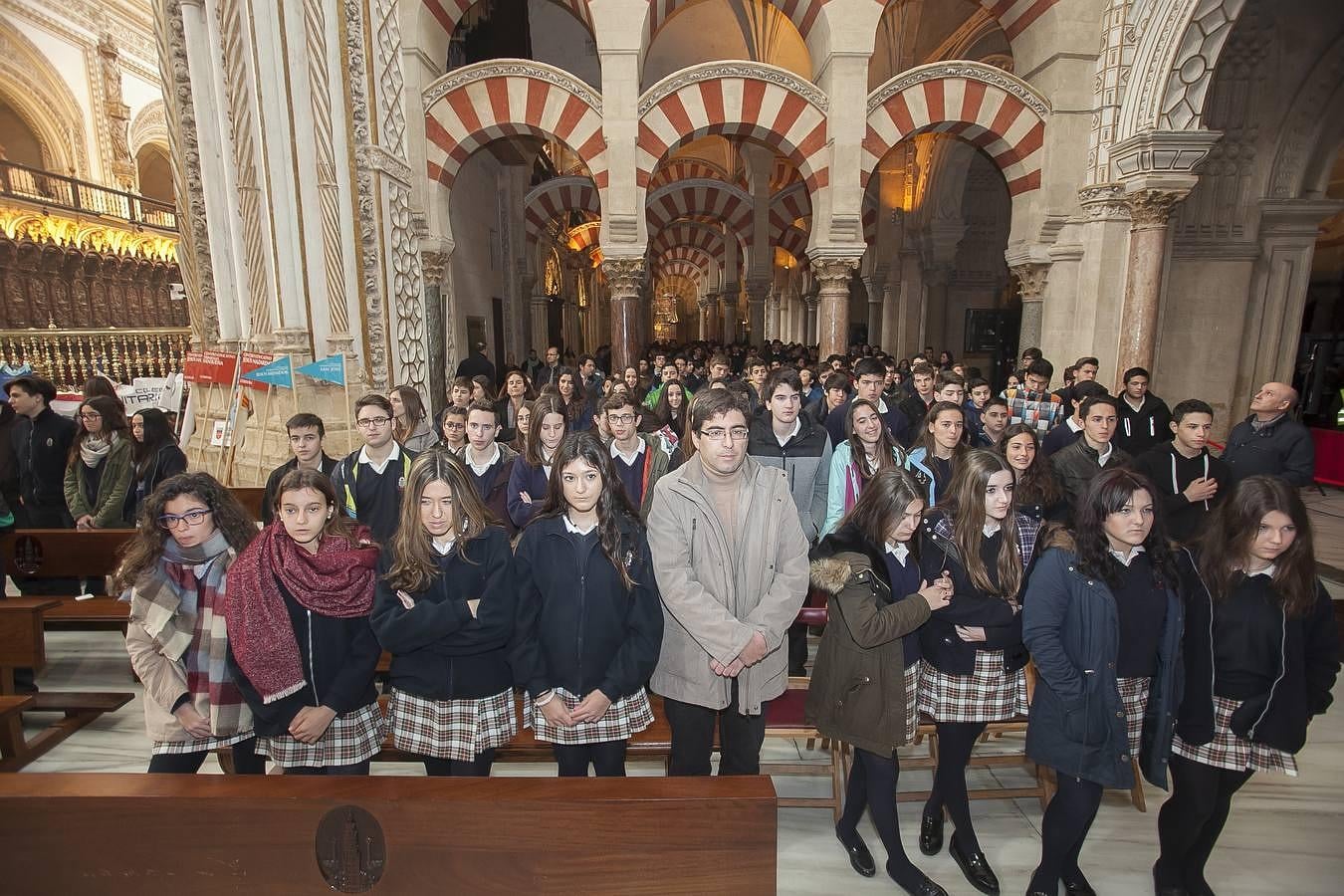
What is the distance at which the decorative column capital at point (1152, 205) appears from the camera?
6.73 metres

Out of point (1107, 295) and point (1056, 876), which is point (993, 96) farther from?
point (1056, 876)

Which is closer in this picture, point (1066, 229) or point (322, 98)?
point (322, 98)

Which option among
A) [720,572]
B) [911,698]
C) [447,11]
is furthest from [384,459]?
[447,11]

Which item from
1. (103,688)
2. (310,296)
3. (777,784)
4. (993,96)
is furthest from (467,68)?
(777,784)

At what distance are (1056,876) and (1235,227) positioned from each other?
9335 mm

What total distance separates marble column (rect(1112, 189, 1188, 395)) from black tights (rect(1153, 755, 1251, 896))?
633 centimetres

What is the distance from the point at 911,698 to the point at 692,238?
70.4ft

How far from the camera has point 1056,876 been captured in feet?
6.66

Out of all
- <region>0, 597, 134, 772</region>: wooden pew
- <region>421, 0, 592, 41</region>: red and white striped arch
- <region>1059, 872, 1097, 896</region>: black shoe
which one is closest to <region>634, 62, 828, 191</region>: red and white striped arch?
<region>421, 0, 592, 41</region>: red and white striped arch

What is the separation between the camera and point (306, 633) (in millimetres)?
1882

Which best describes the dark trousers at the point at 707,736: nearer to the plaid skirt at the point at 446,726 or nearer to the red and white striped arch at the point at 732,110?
the plaid skirt at the point at 446,726

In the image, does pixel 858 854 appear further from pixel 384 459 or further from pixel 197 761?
pixel 384 459

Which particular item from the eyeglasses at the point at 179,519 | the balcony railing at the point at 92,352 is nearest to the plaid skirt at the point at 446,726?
the eyeglasses at the point at 179,519

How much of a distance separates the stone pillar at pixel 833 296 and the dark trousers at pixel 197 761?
298 inches
